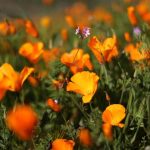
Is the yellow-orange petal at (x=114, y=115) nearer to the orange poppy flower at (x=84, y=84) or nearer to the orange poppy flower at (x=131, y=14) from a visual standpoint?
the orange poppy flower at (x=84, y=84)

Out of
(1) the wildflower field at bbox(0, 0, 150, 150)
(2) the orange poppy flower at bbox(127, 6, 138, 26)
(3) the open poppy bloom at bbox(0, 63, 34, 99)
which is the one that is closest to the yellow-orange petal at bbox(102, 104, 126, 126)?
(1) the wildflower field at bbox(0, 0, 150, 150)

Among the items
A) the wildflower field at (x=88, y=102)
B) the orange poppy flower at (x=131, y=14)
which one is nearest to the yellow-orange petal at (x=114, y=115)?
the wildflower field at (x=88, y=102)

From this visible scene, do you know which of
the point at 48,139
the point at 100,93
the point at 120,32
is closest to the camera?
the point at 48,139

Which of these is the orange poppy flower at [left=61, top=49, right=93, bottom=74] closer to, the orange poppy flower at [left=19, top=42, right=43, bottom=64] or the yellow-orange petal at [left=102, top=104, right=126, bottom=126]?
the orange poppy flower at [left=19, top=42, right=43, bottom=64]

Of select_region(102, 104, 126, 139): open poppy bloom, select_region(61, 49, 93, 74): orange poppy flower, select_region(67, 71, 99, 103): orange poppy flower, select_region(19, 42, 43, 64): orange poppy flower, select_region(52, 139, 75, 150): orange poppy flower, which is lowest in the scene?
select_region(52, 139, 75, 150): orange poppy flower

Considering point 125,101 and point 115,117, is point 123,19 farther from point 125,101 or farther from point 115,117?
point 115,117

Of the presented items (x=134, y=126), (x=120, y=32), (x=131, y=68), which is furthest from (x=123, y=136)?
(x=120, y=32)

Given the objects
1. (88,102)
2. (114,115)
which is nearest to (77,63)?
(88,102)

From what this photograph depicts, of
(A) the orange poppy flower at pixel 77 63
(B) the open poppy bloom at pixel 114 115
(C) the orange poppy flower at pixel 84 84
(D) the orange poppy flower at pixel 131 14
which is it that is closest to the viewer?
(B) the open poppy bloom at pixel 114 115
